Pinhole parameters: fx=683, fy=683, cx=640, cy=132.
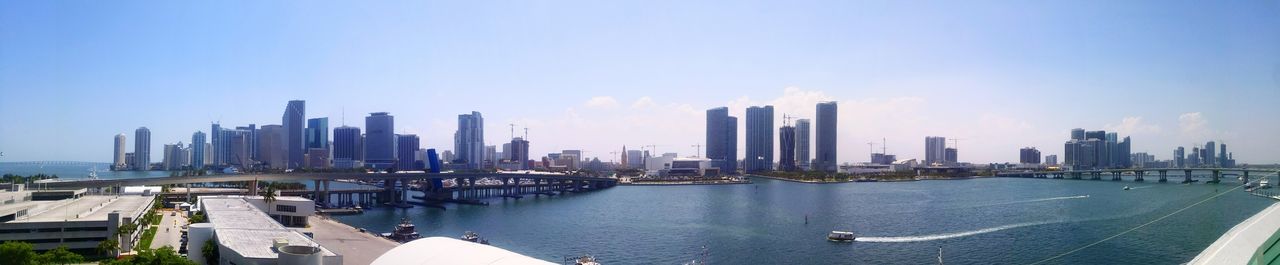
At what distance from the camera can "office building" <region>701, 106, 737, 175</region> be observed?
97.9m

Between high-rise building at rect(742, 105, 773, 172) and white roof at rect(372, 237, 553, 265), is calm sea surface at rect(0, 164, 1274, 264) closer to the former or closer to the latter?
white roof at rect(372, 237, 553, 265)

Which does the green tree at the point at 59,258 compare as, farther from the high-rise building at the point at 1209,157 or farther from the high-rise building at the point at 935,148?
the high-rise building at the point at 935,148

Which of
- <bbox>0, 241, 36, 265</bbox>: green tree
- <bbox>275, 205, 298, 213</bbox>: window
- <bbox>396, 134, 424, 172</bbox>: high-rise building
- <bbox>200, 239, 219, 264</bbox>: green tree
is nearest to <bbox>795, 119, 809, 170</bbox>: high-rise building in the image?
<bbox>396, 134, 424, 172</bbox>: high-rise building

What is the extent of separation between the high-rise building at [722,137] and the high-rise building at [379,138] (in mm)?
44986

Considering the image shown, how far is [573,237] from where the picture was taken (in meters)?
21.5

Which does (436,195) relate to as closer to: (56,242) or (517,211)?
(517,211)

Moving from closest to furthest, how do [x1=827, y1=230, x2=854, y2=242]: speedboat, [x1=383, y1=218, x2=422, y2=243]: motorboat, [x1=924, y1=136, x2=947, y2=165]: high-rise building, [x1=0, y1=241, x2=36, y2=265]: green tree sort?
[x1=0, y1=241, x2=36, y2=265]: green tree → [x1=827, y1=230, x2=854, y2=242]: speedboat → [x1=383, y1=218, x2=422, y2=243]: motorboat → [x1=924, y1=136, x2=947, y2=165]: high-rise building

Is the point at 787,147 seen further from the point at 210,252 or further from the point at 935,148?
the point at 210,252

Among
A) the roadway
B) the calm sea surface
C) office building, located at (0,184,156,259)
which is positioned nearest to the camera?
office building, located at (0,184,156,259)

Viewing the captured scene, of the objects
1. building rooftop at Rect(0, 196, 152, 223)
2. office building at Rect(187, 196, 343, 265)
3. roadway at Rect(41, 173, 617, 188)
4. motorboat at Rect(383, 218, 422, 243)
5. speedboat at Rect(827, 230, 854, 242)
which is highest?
roadway at Rect(41, 173, 617, 188)

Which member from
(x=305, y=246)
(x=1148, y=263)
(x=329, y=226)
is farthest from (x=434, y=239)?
(x=1148, y=263)

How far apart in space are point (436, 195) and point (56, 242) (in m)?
25.9

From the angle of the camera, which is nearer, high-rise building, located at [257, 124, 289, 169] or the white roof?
the white roof

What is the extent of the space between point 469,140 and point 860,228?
87.4 m
